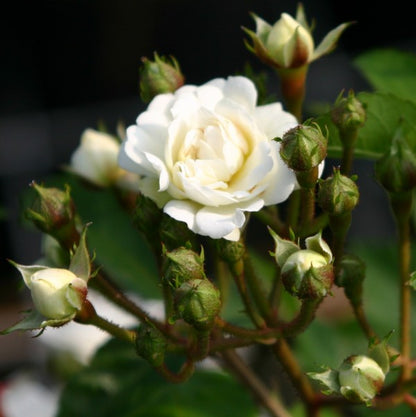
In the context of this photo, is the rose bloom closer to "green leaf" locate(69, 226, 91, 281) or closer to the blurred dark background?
"green leaf" locate(69, 226, 91, 281)

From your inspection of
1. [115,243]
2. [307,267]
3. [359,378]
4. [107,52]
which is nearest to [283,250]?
[307,267]

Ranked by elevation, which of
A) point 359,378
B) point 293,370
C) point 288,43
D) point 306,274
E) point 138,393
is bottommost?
point 138,393

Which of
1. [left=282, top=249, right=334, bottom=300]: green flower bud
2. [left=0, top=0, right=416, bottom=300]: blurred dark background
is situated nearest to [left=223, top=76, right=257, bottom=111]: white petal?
[left=282, top=249, right=334, bottom=300]: green flower bud

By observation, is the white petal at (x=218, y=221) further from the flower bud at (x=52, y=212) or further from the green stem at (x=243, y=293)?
the flower bud at (x=52, y=212)

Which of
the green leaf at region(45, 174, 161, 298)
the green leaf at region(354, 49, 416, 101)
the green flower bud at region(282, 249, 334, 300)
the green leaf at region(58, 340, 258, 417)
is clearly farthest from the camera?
the green leaf at region(45, 174, 161, 298)

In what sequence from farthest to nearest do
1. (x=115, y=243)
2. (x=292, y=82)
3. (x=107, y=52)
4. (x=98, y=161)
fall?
(x=107, y=52)
(x=115, y=243)
(x=98, y=161)
(x=292, y=82)

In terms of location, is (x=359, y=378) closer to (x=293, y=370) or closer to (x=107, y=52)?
(x=293, y=370)

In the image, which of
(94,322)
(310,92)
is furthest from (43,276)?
(310,92)
